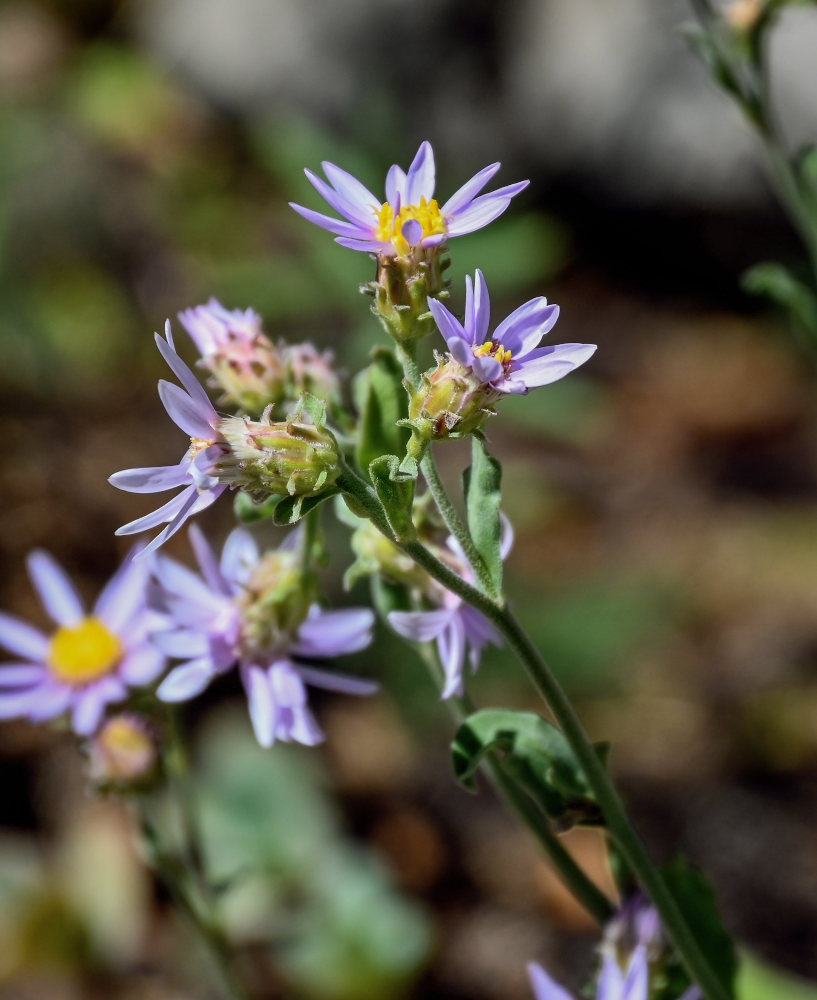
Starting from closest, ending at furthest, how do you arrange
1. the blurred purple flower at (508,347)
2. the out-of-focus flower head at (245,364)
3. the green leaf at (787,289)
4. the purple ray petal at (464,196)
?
the blurred purple flower at (508,347), the purple ray petal at (464,196), the out-of-focus flower head at (245,364), the green leaf at (787,289)

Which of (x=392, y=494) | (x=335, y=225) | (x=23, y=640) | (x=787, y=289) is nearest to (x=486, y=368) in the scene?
(x=392, y=494)

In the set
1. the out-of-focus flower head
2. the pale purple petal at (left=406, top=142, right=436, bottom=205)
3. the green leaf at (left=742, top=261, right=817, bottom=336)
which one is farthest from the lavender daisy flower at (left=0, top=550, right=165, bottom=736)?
the green leaf at (left=742, top=261, right=817, bottom=336)

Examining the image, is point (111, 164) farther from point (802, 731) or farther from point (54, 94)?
point (802, 731)

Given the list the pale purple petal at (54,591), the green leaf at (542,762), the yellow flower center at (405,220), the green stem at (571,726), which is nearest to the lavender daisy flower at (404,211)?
the yellow flower center at (405,220)

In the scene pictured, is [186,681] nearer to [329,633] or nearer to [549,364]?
[329,633]

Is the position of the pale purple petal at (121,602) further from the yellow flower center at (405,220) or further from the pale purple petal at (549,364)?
the pale purple petal at (549,364)

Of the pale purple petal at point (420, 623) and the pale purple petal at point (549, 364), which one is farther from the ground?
the pale purple petal at point (549, 364)
